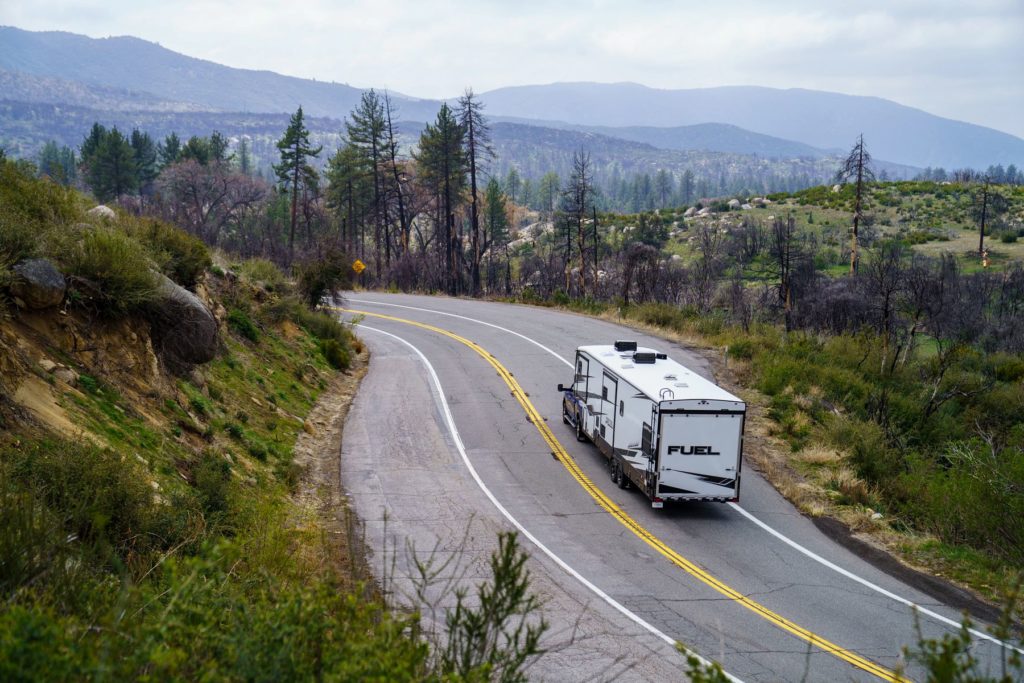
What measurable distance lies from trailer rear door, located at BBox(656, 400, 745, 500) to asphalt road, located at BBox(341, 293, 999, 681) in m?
0.69

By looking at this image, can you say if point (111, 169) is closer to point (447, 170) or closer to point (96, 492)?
point (447, 170)

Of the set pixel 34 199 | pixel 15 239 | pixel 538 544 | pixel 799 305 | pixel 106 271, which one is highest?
pixel 34 199

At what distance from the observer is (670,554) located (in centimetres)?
1385

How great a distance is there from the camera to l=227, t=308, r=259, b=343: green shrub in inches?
840

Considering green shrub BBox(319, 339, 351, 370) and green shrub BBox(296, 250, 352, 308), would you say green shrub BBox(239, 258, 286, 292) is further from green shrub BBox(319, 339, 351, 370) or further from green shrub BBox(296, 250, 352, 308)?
green shrub BBox(319, 339, 351, 370)

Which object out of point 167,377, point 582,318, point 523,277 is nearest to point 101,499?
point 167,377

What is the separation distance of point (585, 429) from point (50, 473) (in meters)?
13.4

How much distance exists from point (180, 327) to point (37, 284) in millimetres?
3459

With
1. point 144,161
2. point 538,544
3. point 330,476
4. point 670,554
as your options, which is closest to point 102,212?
point 330,476

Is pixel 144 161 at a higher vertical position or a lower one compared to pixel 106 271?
higher

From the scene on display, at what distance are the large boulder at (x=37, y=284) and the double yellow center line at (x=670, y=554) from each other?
34.4 feet

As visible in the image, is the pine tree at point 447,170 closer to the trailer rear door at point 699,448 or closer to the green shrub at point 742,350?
the green shrub at point 742,350

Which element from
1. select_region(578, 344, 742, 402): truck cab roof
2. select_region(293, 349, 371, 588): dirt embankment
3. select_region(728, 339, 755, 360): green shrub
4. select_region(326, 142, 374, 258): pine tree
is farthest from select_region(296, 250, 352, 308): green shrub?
select_region(326, 142, 374, 258): pine tree

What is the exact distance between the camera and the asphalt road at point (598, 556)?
33.7ft
